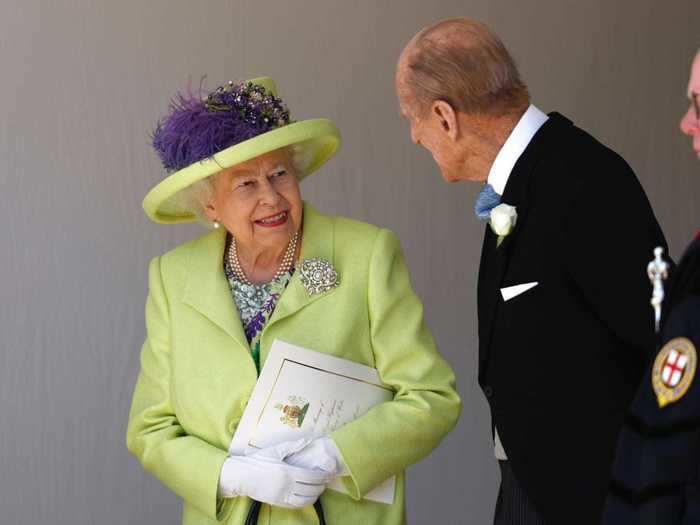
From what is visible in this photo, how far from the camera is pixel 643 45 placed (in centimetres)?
585

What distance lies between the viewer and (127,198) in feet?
16.7

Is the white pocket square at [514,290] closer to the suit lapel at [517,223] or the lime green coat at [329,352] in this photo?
the suit lapel at [517,223]

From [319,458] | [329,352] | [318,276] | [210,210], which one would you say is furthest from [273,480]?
[210,210]

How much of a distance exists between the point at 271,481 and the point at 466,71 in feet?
3.65

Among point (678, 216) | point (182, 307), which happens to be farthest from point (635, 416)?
point (678, 216)

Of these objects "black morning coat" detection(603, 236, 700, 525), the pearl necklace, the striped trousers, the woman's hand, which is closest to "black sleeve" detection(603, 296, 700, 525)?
"black morning coat" detection(603, 236, 700, 525)

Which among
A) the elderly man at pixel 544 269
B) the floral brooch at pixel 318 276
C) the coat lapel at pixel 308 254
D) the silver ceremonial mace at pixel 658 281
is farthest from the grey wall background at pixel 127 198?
the silver ceremonial mace at pixel 658 281

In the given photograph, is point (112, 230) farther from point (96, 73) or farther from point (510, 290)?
point (510, 290)

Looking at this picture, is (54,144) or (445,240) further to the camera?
(445,240)

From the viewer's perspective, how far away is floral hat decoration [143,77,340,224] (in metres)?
3.30

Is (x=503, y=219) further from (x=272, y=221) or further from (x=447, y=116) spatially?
(x=272, y=221)

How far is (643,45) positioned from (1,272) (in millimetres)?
3058

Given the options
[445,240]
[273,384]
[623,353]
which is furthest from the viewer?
[445,240]

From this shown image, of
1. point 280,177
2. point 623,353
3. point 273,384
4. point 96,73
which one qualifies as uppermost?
point 96,73
